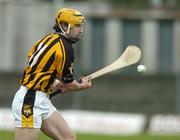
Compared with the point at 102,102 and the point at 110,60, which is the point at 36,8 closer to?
the point at 110,60

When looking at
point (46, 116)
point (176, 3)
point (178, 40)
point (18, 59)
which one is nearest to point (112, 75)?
point (18, 59)

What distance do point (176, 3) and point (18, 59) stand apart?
513 inches

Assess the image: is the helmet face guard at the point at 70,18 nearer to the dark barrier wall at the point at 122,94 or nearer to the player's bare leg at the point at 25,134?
the player's bare leg at the point at 25,134

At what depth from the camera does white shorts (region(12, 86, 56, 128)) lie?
9789 mm

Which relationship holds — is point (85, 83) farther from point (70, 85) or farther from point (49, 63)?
point (49, 63)

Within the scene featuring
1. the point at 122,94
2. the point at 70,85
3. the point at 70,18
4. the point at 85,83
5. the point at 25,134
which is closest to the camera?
Result: the point at 25,134

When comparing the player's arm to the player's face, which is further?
the player's arm

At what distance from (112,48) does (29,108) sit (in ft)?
93.6

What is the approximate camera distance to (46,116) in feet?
33.2

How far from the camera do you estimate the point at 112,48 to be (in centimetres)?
3828

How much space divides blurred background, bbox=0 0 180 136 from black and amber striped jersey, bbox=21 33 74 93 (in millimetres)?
16860

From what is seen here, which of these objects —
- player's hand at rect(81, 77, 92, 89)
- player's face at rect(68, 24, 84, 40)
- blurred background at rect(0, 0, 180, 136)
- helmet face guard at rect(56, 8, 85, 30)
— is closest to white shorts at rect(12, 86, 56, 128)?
player's hand at rect(81, 77, 92, 89)

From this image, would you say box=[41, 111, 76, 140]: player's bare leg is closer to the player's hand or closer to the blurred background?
the player's hand

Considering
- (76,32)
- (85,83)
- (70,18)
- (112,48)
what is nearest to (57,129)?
(85,83)
